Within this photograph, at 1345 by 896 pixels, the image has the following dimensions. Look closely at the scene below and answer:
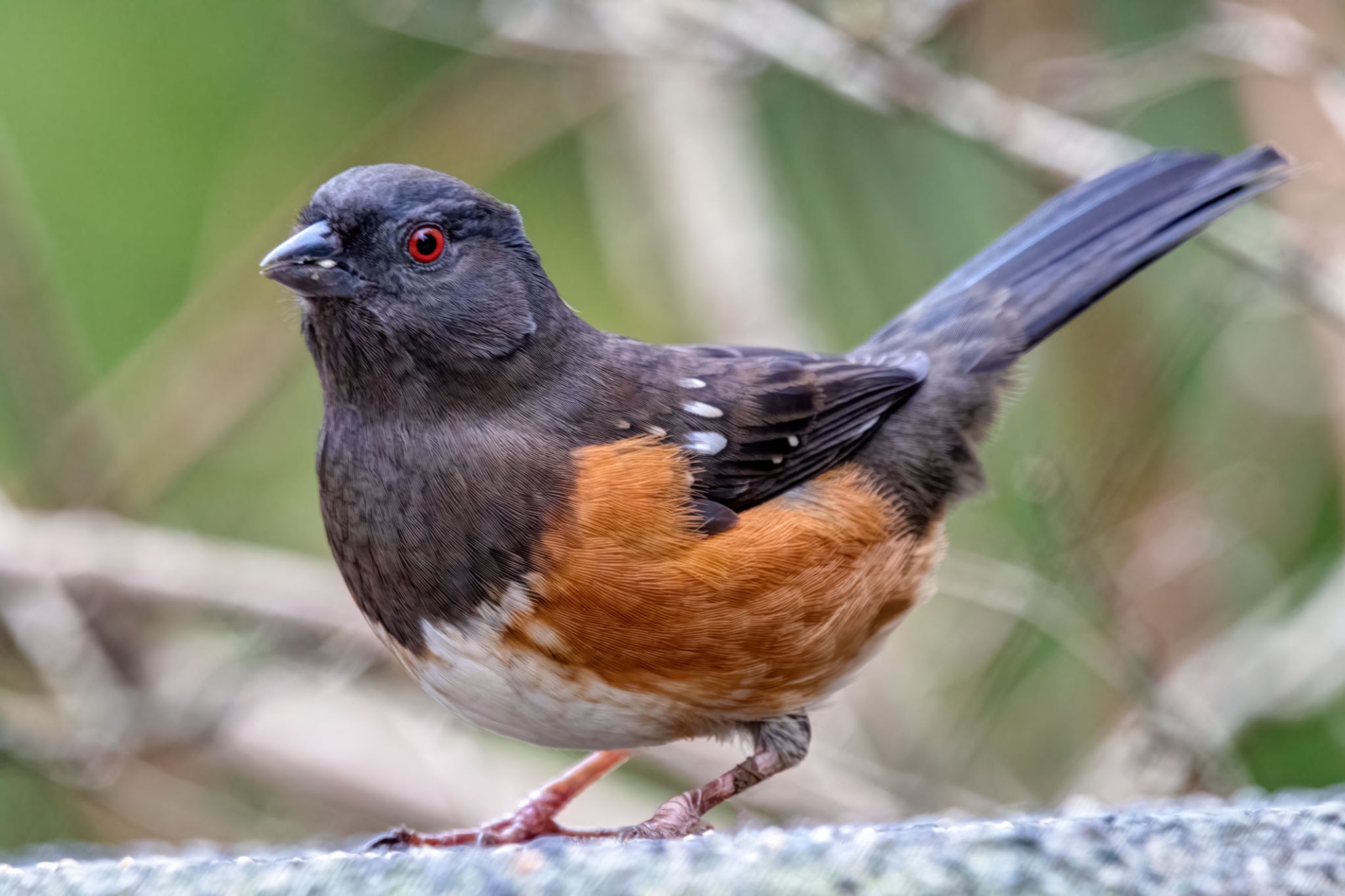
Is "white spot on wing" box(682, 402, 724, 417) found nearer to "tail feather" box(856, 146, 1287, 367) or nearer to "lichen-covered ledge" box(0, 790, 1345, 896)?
"tail feather" box(856, 146, 1287, 367)

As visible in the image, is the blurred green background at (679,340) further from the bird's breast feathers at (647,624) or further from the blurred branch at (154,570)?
the bird's breast feathers at (647,624)

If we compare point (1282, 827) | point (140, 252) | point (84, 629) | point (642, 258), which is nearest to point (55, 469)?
point (84, 629)

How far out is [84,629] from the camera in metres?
3.70

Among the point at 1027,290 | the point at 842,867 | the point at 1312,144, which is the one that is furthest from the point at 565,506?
the point at 1312,144

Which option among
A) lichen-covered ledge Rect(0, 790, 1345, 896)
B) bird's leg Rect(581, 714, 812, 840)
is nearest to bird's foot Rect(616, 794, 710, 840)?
bird's leg Rect(581, 714, 812, 840)

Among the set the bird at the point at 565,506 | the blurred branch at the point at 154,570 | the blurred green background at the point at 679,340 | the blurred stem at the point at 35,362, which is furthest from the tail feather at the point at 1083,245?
the blurred stem at the point at 35,362

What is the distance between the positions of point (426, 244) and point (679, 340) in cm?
269

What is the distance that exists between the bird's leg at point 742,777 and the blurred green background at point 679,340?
844 millimetres

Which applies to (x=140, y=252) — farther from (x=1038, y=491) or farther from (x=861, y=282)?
(x=1038, y=491)

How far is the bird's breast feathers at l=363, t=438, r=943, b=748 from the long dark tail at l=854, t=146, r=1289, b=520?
1.48 feet

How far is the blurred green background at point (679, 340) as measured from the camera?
3.51 metres

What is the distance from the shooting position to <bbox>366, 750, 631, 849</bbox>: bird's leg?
239cm

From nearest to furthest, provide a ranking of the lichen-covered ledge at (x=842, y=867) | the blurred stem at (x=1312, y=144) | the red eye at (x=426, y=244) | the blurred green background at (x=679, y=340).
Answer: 1. the lichen-covered ledge at (x=842, y=867)
2. the red eye at (x=426, y=244)
3. the blurred green background at (x=679, y=340)
4. the blurred stem at (x=1312, y=144)

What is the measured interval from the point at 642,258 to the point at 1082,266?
2.22 metres
